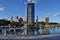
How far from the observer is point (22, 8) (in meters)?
5.18

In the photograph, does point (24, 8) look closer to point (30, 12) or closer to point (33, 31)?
point (30, 12)

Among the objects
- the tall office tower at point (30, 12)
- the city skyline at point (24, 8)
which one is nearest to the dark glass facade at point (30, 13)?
the tall office tower at point (30, 12)

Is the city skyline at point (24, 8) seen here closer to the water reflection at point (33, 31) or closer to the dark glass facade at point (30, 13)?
the dark glass facade at point (30, 13)

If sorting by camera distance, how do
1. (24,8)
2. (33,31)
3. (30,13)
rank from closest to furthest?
(33,31) < (30,13) < (24,8)

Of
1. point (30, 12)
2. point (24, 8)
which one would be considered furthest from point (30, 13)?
point (24, 8)

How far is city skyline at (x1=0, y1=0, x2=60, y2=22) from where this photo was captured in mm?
5086

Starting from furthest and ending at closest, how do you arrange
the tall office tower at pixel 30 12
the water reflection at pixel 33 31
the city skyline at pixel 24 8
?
the city skyline at pixel 24 8 < the tall office tower at pixel 30 12 < the water reflection at pixel 33 31

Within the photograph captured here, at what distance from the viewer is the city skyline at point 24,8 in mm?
5086

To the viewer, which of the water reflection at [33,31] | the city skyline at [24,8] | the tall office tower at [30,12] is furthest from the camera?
the city skyline at [24,8]

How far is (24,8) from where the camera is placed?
5.07m

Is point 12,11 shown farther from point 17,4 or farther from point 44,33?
point 44,33

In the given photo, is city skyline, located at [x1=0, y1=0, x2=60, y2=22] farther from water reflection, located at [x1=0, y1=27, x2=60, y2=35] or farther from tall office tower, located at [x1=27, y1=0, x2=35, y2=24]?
water reflection, located at [x1=0, y1=27, x2=60, y2=35]

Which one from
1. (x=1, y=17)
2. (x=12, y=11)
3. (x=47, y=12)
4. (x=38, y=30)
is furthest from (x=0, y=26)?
(x=47, y=12)

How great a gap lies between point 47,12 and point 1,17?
1.55 meters
